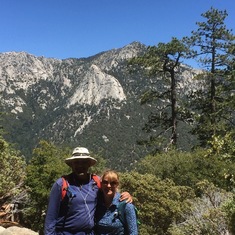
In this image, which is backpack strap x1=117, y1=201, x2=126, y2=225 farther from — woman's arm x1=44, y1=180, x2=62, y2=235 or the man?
woman's arm x1=44, y1=180, x2=62, y2=235

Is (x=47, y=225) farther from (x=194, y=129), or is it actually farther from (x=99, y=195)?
(x=194, y=129)

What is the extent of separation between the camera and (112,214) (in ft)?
13.6

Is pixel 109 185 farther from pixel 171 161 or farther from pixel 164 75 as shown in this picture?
pixel 164 75

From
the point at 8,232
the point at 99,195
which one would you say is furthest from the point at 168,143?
the point at 99,195

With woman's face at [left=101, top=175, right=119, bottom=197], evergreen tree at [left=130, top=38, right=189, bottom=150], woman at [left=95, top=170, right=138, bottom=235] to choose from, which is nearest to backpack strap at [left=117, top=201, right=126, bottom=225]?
woman at [left=95, top=170, right=138, bottom=235]

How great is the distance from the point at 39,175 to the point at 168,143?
9.38 metres

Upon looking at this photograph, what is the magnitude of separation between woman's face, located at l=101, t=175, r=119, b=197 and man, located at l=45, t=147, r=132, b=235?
0.47ft

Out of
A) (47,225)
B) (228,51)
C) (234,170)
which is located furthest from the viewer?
(228,51)

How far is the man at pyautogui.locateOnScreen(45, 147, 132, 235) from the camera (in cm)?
401

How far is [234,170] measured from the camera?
1850 cm

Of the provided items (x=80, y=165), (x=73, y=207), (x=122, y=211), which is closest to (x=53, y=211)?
(x=73, y=207)

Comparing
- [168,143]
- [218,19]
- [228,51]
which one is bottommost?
[168,143]

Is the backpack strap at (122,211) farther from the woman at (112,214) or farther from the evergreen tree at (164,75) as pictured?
the evergreen tree at (164,75)

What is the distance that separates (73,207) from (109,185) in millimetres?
475
